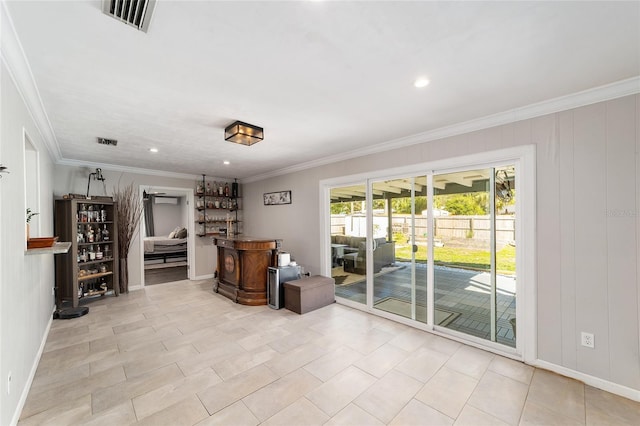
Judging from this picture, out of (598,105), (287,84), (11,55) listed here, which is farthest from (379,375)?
(11,55)

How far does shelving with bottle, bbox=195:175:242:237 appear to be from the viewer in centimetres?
637

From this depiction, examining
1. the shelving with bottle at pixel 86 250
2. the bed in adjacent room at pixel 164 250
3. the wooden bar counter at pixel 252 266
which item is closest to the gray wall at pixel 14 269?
the shelving with bottle at pixel 86 250

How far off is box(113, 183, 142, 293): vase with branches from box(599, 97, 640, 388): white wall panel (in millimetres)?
6738

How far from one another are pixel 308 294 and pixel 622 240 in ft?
11.1

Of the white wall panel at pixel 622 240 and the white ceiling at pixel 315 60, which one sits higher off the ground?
the white ceiling at pixel 315 60

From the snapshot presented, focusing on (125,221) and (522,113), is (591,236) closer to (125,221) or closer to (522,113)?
(522,113)

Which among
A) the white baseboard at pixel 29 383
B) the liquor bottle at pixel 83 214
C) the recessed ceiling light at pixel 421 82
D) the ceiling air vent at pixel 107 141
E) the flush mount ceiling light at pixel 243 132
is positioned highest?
the recessed ceiling light at pixel 421 82

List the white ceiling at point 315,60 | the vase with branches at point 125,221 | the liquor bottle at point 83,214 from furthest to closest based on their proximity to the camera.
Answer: the vase with branches at point 125,221
the liquor bottle at point 83,214
the white ceiling at point 315,60

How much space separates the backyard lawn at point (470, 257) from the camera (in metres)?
2.86

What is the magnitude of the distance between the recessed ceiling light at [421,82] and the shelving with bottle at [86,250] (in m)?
5.21

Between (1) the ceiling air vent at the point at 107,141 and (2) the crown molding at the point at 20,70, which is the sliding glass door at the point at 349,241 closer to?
(1) the ceiling air vent at the point at 107,141

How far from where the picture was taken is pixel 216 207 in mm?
6641

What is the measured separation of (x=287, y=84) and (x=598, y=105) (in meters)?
2.63

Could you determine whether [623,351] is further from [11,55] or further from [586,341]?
[11,55]
